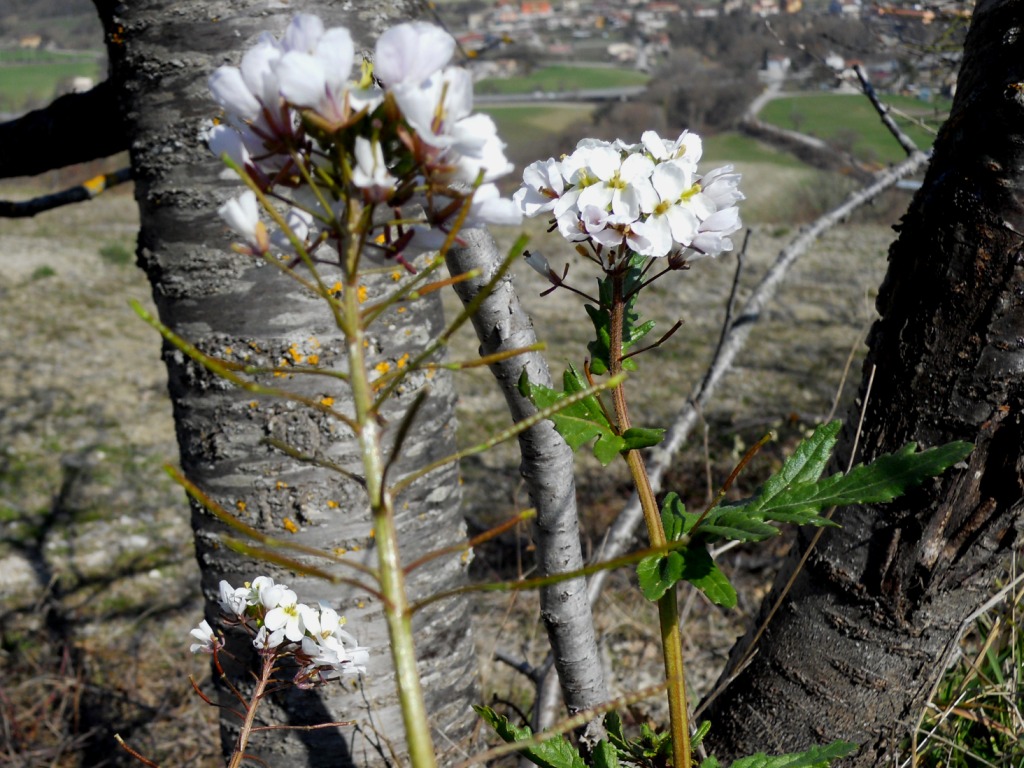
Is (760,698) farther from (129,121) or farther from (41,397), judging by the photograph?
(41,397)

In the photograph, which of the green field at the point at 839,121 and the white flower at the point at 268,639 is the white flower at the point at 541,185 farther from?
the green field at the point at 839,121

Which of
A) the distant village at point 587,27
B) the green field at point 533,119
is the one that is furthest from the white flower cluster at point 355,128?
the green field at point 533,119

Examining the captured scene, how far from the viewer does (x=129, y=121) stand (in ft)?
4.98

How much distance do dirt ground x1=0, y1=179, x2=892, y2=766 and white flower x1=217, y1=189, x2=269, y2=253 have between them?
52.7 inches

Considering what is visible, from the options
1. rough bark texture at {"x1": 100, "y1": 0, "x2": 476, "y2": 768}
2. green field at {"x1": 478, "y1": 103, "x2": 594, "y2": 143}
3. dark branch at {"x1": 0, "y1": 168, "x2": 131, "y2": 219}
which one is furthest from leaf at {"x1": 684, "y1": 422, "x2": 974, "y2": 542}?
green field at {"x1": 478, "y1": 103, "x2": 594, "y2": 143}

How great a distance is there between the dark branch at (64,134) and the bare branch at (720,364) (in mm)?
1808

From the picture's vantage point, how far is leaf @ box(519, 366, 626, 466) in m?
0.82

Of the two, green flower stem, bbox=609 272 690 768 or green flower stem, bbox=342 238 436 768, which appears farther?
green flower stem, bbox=609 272 690 768

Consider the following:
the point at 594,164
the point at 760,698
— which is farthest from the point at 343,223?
the point at 760,698

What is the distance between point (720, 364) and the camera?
215 centimetres

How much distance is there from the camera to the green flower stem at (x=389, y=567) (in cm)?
46

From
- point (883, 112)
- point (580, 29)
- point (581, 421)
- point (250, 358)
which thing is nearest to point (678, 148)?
point (581, 421)

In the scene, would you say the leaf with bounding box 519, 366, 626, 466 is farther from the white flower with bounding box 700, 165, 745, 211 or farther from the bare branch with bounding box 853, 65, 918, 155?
the bare branch with bounding box 853, 65, 918, 155

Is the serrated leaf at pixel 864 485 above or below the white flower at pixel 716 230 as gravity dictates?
below
